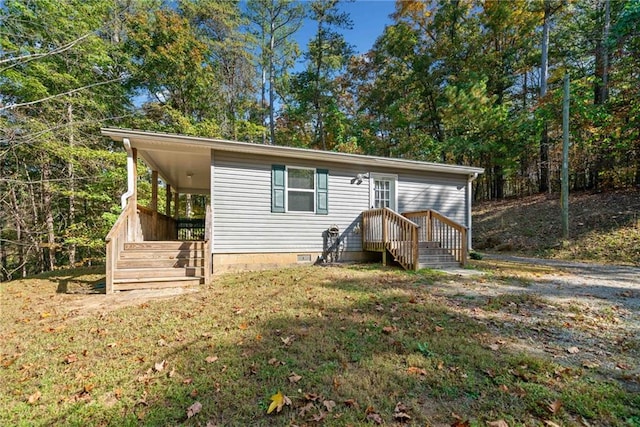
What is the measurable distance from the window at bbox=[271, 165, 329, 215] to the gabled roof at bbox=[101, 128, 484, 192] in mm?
409

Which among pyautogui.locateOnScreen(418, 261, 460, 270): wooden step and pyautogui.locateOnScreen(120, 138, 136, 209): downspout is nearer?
pyautogui.locateOnScreen(120, 138, 136, 209): downspout

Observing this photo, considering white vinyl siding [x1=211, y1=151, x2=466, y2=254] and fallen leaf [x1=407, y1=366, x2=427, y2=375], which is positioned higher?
white vinyl siding [x1=211, y1=151, x2=466, y2=254]

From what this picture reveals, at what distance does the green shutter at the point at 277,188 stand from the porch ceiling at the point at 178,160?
Result: 5.47ft

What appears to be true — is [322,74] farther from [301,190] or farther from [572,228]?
[572,228]

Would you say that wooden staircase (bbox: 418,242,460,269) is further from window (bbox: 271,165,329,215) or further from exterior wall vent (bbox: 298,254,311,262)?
exterior wall vent (bbox: 298,254,311,262)

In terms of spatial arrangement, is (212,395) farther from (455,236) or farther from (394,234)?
(455,236)

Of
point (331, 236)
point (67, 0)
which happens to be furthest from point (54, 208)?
point (331, 236)

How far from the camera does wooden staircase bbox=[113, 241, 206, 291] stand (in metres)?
5.47

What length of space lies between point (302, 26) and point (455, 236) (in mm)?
16637

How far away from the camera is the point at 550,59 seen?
52.7 ft

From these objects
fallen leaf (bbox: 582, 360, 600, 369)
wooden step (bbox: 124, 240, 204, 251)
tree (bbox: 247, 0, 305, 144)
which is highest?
tree (bbox: 247, 0, 305, 144)

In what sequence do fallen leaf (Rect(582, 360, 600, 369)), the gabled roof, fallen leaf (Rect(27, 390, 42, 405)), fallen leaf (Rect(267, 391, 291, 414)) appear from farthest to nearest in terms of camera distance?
the gabled roof → fallen leaf (Rect(582, 360, 600, 369)) → fallen leaf (Rect(27, 390, 42, 405)) → fallen leaf (Rect(267, 391, 291, 414))

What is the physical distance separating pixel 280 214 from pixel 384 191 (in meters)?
3.42

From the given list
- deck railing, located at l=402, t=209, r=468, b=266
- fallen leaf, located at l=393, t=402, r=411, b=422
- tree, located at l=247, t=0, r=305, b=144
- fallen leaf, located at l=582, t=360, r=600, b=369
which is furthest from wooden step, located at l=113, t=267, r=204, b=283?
tree, located at l=247, t=0, r=305, b=144
